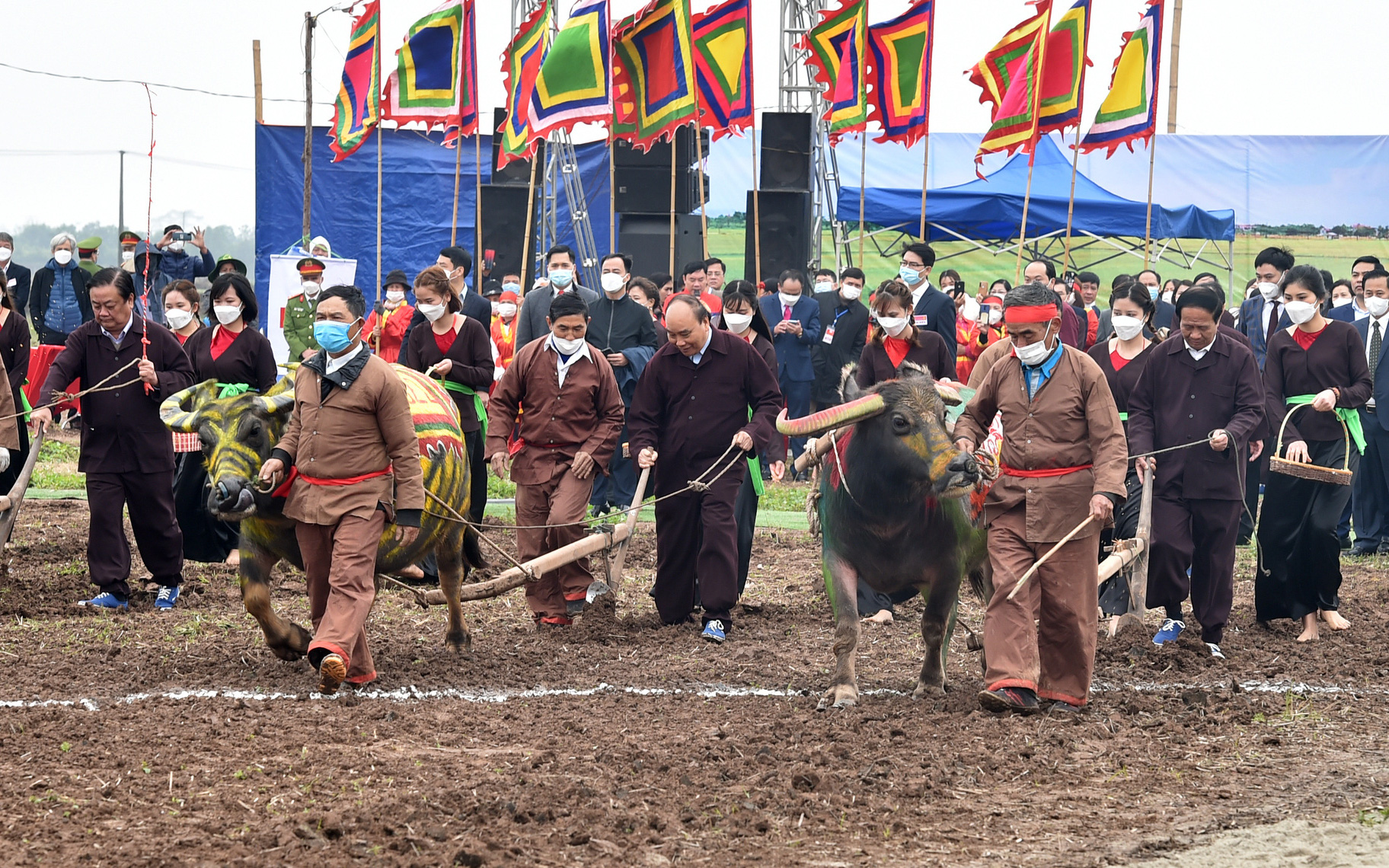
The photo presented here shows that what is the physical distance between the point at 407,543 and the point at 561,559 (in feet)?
3.18

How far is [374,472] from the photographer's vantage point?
23.3 ft

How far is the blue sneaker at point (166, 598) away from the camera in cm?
963

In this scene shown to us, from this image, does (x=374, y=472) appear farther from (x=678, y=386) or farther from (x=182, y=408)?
(x=678, y=386)

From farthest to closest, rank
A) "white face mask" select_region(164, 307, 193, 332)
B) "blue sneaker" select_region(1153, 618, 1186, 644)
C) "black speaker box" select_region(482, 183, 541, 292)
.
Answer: "black speaker box" select_region(482, 183, 541, 292) → "white face mask" select_region(164, 307, 193, 332) → "blue sneaker" select_region(1153, 618, 1186, 644)

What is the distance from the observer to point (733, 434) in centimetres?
912

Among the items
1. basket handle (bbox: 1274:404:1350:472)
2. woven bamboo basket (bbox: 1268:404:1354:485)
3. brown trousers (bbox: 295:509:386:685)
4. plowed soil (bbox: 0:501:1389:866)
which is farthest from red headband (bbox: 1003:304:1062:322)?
brown trousers (bbox: 295:509:386:685)

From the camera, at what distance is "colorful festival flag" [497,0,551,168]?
14.4m

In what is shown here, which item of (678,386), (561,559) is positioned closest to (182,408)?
(561,559)

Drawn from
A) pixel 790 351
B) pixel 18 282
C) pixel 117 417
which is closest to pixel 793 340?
pixel 790 351

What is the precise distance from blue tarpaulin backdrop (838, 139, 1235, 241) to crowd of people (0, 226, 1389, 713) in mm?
11072

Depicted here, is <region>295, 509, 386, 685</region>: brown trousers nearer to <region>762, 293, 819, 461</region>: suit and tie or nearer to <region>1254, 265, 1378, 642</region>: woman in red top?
<region>1254, 265, 1378, 642</region>: woman in red top

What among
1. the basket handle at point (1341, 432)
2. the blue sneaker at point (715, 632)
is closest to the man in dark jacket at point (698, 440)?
the blue sneaker at point (715, 632)

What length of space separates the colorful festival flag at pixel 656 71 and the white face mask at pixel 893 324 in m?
6.17

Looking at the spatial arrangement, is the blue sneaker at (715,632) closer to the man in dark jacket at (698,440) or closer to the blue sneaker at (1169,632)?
the man in dark jacket at (698,440)
